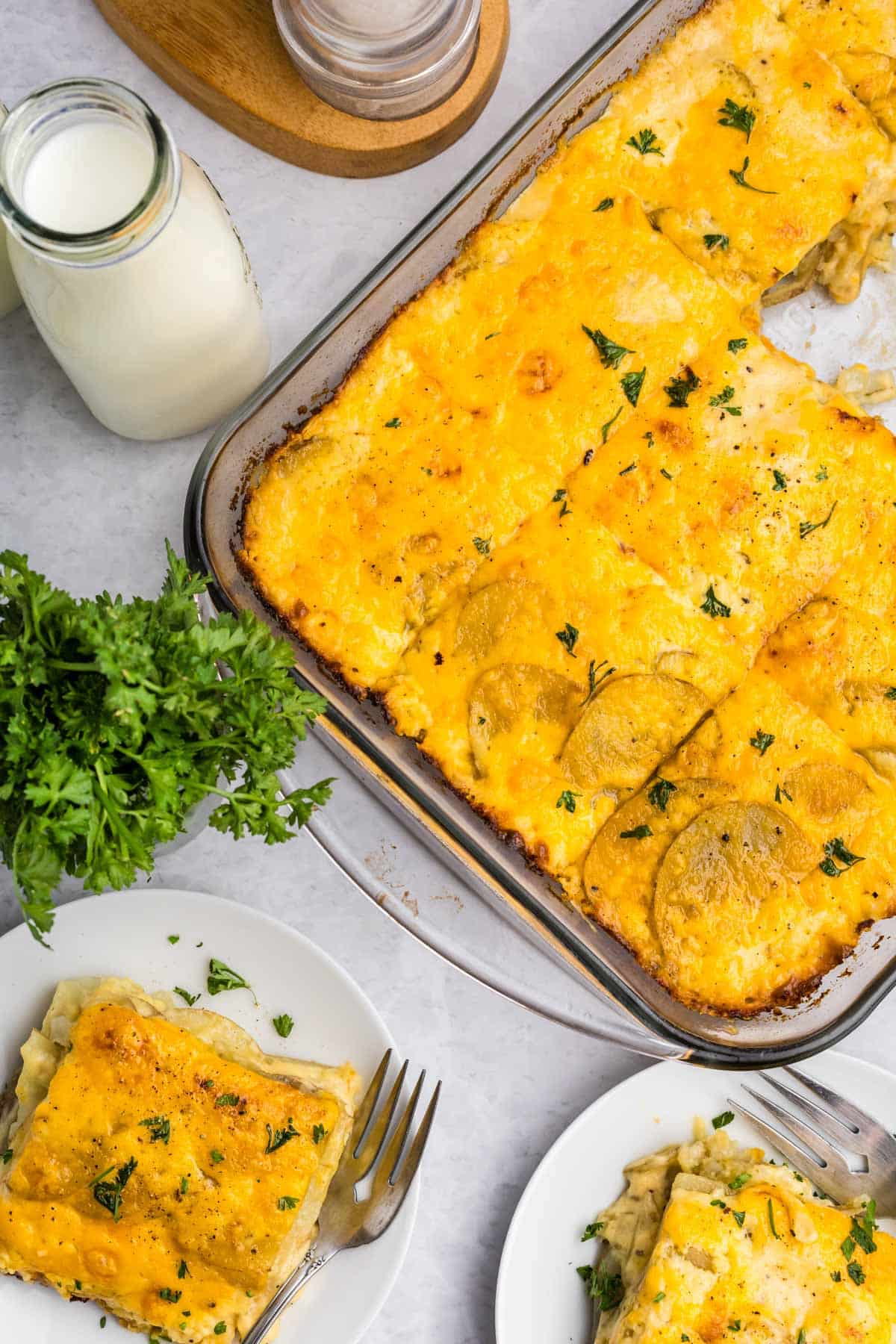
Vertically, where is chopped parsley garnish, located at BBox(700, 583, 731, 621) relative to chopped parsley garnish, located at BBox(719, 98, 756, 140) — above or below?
below

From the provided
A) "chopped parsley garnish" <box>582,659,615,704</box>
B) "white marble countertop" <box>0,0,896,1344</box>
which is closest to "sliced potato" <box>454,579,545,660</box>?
"chopped parsley garnish" <box>582,659,615,704</box>

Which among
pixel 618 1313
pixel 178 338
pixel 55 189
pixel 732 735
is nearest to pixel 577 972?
pixel 732 735

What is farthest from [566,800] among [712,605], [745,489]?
[745,489]

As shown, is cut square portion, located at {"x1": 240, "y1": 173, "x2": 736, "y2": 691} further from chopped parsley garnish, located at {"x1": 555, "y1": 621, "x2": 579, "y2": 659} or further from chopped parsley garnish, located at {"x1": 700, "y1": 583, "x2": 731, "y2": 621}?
chopped parsley garnish, located at {"x1": 700, "y1": 583, "x2": 731, "y2": 621}

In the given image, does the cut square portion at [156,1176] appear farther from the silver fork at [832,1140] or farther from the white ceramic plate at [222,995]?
the silver fork at [832,1140]

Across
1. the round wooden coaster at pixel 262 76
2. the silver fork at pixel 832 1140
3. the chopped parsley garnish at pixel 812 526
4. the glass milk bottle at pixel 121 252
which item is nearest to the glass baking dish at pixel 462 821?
the glass milk bottle at pixel 121 252

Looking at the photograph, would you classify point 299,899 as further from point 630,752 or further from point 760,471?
point 760,471
